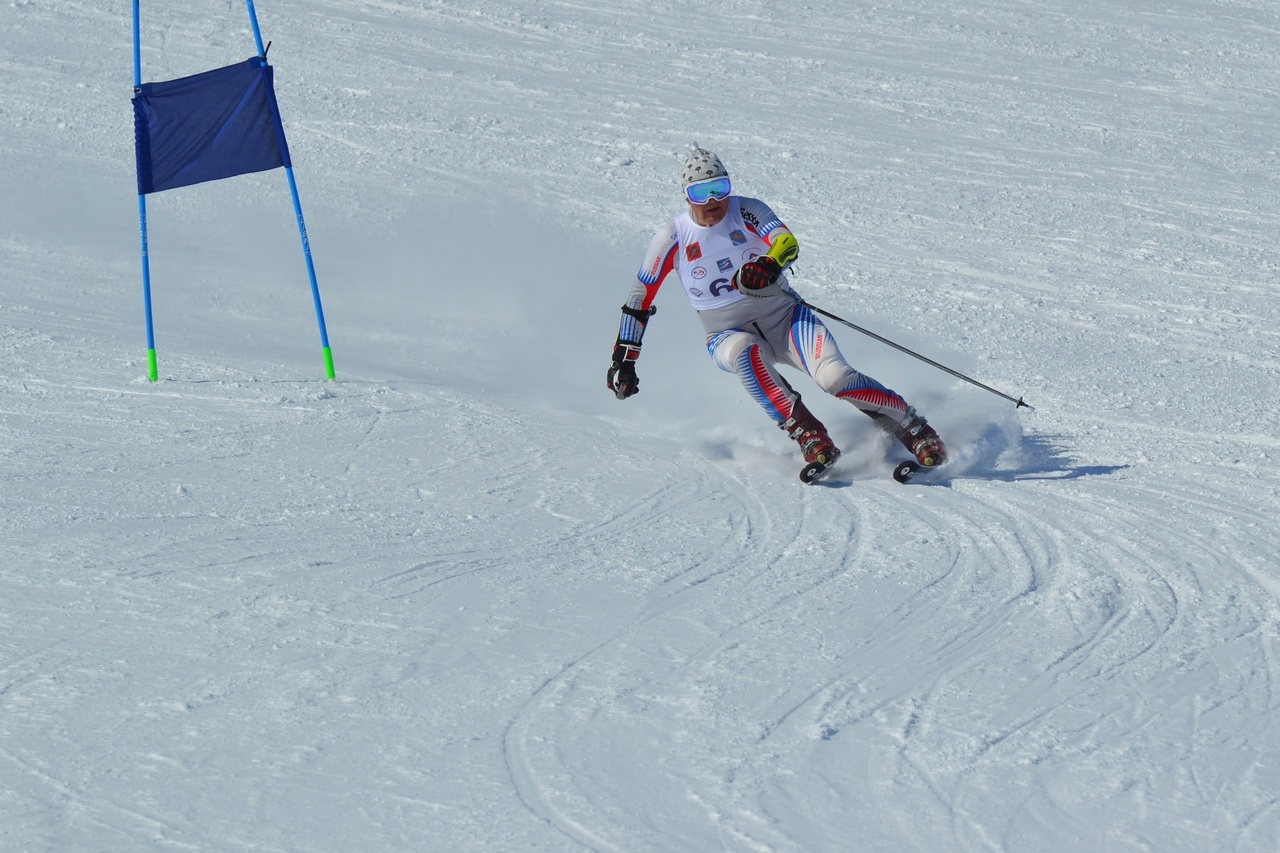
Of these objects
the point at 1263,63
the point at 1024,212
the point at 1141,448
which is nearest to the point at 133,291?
the point at 1141,448

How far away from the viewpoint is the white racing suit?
297 inches

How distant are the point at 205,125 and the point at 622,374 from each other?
9.65 ft

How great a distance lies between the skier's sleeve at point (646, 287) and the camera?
308 inches

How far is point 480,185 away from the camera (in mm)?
13453

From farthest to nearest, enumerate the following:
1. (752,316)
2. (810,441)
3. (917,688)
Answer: (752,316) < (810,441) < (917,688)

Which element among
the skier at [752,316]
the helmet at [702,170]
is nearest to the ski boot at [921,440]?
the skier at [752,316]

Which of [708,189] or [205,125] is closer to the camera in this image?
[708,189]

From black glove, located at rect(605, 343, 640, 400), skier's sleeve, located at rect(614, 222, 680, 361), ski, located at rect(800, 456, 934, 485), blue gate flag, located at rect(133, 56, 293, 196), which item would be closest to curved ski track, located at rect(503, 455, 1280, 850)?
ski, located at rect(800, 456, 934, 485)

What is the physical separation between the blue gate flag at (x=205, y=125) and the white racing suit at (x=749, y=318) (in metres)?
2.40

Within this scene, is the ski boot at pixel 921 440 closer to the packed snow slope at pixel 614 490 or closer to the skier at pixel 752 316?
the skier at pixel 752 316

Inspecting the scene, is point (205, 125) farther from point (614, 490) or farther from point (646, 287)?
point (614, 490)

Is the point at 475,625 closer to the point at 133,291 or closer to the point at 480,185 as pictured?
the point at 133,291

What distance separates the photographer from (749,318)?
7832mm

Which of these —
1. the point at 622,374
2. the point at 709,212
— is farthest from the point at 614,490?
the point at 709,212
